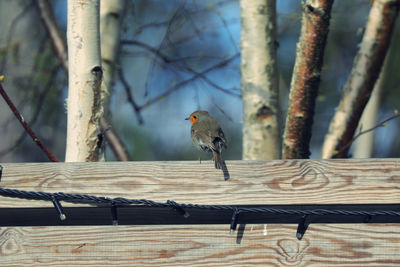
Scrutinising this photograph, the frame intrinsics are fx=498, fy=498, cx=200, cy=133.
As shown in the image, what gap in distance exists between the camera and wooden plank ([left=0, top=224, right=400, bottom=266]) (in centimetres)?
168

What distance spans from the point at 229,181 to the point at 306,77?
5.42ft

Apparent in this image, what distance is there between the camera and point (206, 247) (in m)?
1.69

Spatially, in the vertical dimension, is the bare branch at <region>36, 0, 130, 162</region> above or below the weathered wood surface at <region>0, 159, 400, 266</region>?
above

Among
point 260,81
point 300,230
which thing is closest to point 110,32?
point 260,81

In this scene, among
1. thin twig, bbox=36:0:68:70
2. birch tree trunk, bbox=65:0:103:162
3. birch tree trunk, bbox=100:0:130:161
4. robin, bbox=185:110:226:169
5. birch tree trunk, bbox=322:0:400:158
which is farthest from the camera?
thin twig, bbox=36:0:68:70

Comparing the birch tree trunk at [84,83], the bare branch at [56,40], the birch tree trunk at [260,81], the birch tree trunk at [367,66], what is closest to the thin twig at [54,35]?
the bare branch at [56,40]

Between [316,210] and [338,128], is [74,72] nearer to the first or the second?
[316,210]

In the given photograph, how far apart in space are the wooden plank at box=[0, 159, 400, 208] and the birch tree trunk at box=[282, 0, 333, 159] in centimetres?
148

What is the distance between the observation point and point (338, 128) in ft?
13.1

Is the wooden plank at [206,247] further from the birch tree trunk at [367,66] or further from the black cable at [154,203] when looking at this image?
the birch tree trunk at [367,66]

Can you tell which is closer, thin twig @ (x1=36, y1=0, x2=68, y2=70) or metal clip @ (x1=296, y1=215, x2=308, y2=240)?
metal clip @ (x1=296, y1=215, x2=308, y2=240)

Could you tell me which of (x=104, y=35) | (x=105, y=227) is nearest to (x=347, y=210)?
(x=105, y=227)

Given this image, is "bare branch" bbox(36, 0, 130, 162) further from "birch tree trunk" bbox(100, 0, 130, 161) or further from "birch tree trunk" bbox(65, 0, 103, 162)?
"birch tree trunk" bbox(65, 0, 103, 162)

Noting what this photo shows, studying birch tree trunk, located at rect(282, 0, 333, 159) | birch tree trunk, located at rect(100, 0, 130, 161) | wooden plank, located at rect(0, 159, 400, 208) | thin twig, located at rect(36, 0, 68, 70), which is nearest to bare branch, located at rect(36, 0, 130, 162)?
thin twig, located at rect(36, 0, 68, 70)
